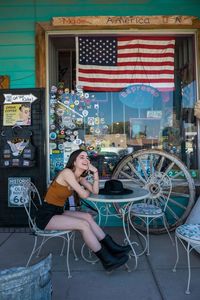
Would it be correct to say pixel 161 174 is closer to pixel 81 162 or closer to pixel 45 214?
pixel 81 162

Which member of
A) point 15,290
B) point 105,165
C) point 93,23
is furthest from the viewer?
point 105,165

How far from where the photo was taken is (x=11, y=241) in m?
3.96

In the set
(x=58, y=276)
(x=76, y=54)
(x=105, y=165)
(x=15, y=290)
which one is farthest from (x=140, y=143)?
(x=15, y=290)

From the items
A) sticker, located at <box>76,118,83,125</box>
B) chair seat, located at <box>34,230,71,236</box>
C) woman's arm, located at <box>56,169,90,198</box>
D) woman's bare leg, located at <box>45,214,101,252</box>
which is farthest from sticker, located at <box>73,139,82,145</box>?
chair seat, located at <box>34,230,71,236</box>

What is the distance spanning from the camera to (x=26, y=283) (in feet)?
5.51

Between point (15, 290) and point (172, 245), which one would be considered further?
point (172, 245)

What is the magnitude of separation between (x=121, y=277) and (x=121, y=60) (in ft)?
9.62

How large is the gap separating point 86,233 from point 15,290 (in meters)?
1.32

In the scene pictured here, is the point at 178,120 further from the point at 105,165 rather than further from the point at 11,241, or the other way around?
the point at 11,241

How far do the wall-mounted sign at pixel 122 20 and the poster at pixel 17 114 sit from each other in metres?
1.17

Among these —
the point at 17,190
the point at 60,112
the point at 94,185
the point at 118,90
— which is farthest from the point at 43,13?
the point at 94,185

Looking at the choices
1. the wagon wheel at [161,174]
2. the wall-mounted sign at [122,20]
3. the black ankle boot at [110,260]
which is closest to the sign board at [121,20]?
the wall-mounted sign at [122,20]

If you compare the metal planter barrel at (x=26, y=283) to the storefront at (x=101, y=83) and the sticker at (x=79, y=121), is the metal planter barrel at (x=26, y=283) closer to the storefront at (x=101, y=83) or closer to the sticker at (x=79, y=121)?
A: the storefront at (x=101, y=83)

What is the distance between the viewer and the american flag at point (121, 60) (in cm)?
466
